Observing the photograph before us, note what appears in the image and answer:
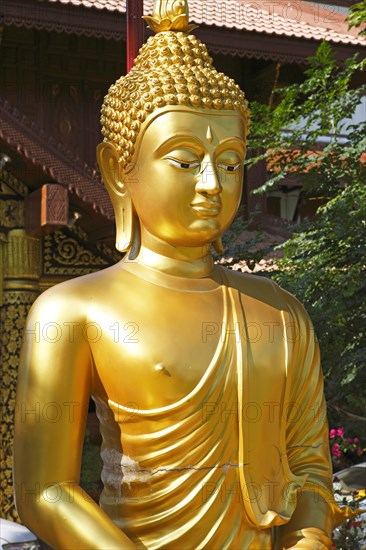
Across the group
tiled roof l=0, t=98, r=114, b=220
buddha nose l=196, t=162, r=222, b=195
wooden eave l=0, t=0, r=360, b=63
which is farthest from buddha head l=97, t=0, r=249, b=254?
wooden eave l=0, t=0, r=360, b=63

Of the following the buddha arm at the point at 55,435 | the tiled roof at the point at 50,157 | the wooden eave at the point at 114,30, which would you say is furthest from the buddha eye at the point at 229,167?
the wooden eave at the point at 114,30

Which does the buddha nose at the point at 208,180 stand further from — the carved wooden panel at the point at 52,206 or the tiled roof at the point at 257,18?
the tiled roof at the point at 257,18

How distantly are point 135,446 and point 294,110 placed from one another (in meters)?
3.84

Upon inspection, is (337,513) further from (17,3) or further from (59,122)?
(59,122)

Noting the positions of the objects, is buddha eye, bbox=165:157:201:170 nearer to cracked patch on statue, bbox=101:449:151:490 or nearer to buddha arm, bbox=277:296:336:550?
buddha arm, bbox=277:296:336:550

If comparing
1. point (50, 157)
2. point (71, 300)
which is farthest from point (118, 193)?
point (50, 157)

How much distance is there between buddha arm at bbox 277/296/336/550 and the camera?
2.43 m

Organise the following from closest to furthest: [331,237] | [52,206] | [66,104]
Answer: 1. [331,237]
2. [52,206]
3. [66,104]

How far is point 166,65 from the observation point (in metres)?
2.49

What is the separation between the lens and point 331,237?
5.36 meters

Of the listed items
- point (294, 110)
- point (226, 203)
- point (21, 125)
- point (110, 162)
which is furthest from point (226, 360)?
point (21, 125)

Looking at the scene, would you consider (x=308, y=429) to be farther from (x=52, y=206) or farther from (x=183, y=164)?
(x=52, y=206)

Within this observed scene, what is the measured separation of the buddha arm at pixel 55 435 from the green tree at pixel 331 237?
9.61 feet

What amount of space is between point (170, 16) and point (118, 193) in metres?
0.49
